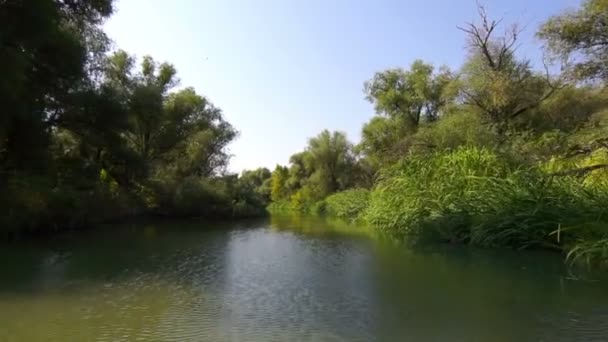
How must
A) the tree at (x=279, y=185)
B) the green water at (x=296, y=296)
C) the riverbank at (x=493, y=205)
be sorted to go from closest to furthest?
the green water at (x=296, y=296), the riverbank at (x=493, y=205), the tree at (x=279, y=185)

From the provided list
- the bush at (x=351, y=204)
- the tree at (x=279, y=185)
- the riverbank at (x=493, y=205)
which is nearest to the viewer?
the riverbank at (x=493, y=205)

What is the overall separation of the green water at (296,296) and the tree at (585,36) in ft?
16.6

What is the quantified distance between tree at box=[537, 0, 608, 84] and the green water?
16.6ft

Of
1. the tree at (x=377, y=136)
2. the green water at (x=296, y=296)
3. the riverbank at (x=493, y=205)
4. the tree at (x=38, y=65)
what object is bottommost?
the green water at (x=296, y=296)

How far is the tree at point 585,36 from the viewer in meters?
11.9

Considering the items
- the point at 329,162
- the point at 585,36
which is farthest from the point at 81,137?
the point at 329,162

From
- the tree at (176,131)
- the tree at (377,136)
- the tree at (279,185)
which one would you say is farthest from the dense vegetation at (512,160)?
the tree at (279,185)

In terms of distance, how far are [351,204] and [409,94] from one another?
10680 mm

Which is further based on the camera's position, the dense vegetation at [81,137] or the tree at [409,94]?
the tree at [409,94]

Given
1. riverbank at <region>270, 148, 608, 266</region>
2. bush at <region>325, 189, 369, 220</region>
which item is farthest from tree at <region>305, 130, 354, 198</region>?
riverbank at <region>270, 148, 608, 266</region>

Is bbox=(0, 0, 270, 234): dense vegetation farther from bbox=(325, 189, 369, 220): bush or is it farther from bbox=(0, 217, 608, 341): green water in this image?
bbox=(325, 189, 369, 220): bush

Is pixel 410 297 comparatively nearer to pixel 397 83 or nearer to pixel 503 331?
pixel 503 331

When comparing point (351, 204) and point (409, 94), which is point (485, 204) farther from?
point (409, 94)

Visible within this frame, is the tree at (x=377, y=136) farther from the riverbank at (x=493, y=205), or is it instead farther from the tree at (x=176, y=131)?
the riverbank at (x=493, y=205)
